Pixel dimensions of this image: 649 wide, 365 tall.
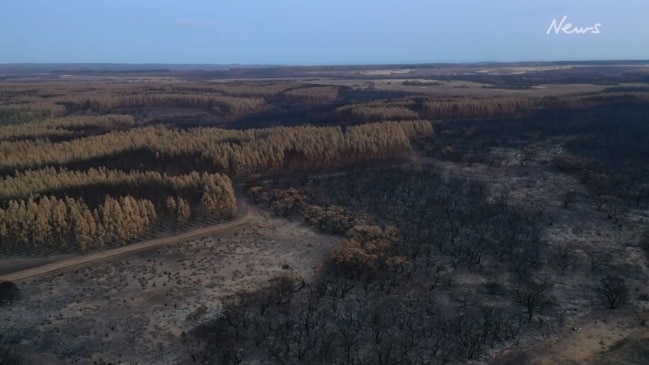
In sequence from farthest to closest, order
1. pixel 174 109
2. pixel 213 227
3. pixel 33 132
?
pixel 174 109
pixel 33 132
pixel 213 227

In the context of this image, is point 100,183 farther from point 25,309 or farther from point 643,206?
point 643,206

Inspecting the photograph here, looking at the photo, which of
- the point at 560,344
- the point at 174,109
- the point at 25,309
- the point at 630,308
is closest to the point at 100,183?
the point at 25,309

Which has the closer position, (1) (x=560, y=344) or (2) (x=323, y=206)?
(1) (x=560, y=344)

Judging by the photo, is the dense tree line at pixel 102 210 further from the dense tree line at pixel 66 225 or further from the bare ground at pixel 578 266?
the bare ground at pixel 578 266

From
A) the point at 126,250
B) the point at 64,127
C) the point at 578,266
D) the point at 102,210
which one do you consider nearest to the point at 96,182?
the point at 102,210

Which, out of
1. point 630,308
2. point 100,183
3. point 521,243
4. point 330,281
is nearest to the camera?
point 630,308

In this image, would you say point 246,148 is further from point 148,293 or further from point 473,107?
point 473,107
